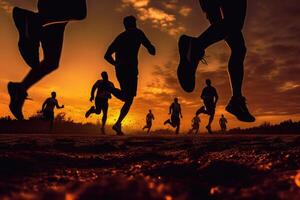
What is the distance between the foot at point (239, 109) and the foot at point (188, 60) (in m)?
0.46

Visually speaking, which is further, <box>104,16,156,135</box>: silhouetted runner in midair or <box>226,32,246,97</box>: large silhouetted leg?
<box>104,16,156,135</box>: silhouetted runner in midair

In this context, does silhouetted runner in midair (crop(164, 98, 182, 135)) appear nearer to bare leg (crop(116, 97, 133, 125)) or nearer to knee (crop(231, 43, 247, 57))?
bare leg (crop(116, 97, 133, 125))

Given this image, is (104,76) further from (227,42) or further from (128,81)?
(227,42)

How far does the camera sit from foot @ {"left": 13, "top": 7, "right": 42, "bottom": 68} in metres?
3.64

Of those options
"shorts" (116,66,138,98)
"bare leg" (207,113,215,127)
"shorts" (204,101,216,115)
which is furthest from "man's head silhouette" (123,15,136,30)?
"bare leg" (207,113,215,127)

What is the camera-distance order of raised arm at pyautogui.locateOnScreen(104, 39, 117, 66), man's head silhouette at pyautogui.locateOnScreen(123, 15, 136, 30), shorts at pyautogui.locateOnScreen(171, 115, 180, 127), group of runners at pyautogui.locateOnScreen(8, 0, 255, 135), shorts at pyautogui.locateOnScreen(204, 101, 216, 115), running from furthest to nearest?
shorts at pyautogui.locateOnScreen(171, 115, 180, 127) < shorts at pyautogui.locateOnScreen(204, 101, 216, 115) < man's head silhouette at pyautogui.locateOnScreen(123, 15, 136, 30) < raised arm at pyautogui.locateOnScreen(104, 39, 117, 66) < group of runners at pyautogui.locateOnScreen(8, 0, 255, 135)

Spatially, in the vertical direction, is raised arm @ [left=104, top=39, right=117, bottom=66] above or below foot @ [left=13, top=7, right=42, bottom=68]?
above

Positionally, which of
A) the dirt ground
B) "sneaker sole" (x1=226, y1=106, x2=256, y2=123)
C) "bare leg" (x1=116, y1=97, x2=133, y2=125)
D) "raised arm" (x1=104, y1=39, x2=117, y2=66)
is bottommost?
the dirt ground

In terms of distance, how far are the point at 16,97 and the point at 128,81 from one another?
5.13 meters

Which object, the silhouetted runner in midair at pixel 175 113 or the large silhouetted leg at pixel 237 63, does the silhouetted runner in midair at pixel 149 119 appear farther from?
the large silhouetted leg at pixel 237 63

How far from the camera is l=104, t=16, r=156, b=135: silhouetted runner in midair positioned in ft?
28.2

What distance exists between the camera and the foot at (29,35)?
364 cm

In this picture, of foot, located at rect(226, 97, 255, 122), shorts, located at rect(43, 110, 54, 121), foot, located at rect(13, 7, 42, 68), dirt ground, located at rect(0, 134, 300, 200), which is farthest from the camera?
shorts, located at rect(43, 110, 54, 121)

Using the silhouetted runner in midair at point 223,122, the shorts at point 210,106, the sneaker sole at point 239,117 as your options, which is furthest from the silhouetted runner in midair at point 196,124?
the sneaker sole at point 239,117
